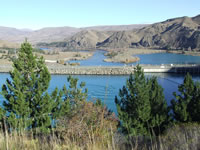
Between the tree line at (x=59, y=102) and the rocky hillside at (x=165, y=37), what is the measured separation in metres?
72.1

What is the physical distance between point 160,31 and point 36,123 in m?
113

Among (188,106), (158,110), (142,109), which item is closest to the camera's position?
(142,109)

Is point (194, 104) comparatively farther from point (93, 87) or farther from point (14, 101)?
point (93, 87)

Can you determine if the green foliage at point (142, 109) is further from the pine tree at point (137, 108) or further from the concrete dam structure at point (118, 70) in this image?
the concrete dam structure at point (118, 70)

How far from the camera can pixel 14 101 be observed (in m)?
9.62

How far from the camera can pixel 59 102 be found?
10758 mm

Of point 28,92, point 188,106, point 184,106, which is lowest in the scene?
point 188,106

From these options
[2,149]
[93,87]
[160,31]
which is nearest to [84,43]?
[160,31]

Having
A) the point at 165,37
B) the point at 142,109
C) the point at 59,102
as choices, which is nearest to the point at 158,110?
the point at 142,109

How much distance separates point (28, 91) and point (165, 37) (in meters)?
100

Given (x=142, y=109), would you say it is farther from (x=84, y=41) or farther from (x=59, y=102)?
(x=84, y=41)

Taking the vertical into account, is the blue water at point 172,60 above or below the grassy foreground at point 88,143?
below

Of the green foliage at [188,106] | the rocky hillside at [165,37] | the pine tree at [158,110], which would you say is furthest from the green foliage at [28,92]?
the rocky hillside at [165,37]

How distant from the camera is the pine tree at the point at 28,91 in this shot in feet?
30.6
